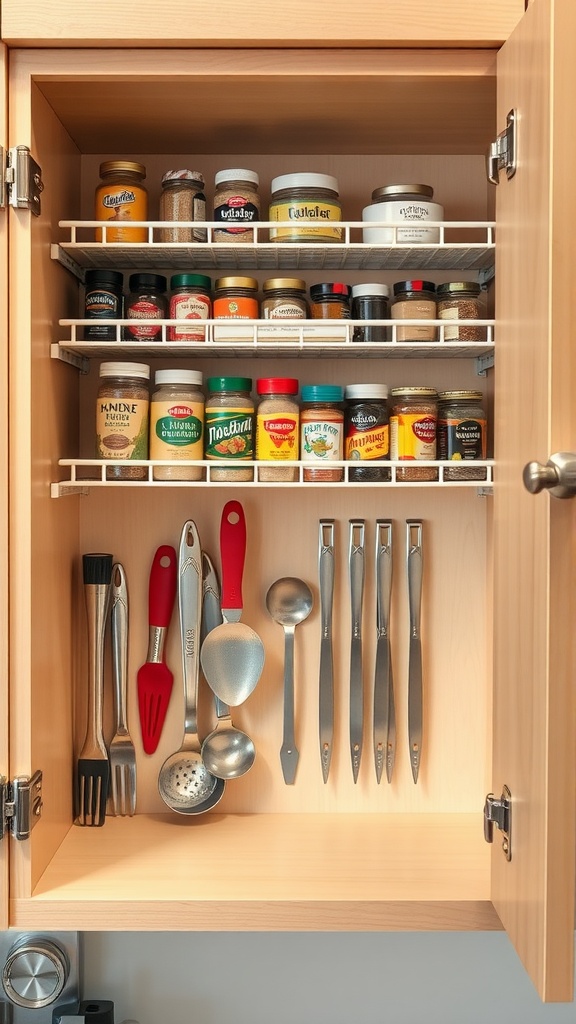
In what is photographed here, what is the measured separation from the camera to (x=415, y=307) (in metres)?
1.17

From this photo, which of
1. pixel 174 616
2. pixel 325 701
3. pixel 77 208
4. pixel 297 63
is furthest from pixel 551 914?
pixel 77 208

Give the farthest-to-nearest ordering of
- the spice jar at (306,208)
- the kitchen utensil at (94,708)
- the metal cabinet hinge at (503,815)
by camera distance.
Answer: the kitchen utensil at (94,708)
the spice jar at (306,208)
the metal cabinet hinge at (503,815)

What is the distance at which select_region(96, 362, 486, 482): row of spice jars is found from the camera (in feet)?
3.76

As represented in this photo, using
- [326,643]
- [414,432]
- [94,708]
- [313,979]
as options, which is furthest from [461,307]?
[313,979]

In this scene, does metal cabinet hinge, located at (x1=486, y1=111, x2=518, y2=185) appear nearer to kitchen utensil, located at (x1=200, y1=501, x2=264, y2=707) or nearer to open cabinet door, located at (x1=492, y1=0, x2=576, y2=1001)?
open cabinet door, located at (x1=492, y1=0, x2=576, y2=1001)

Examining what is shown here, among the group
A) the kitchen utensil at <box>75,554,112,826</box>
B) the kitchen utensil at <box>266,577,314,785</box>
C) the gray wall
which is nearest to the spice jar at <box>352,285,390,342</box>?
the kitchen utensil at <box>266,577,314,785</box>

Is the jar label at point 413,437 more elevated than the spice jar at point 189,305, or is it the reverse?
the spice jar at point 189,305

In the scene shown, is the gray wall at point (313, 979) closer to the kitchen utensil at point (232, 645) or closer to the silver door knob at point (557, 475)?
the kitchen utensil at point (232, 645)

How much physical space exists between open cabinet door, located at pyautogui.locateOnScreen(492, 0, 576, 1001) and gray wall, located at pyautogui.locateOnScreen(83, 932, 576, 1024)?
20.3 inches

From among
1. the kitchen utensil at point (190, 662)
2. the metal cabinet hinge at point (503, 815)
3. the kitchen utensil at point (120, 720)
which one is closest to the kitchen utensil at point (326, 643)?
the kitchen utensil at point (190, 662)

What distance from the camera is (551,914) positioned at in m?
0.78

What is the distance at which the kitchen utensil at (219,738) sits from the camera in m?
1.29

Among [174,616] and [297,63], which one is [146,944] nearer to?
[174,616]

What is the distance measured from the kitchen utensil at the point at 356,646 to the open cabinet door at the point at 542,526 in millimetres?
397
